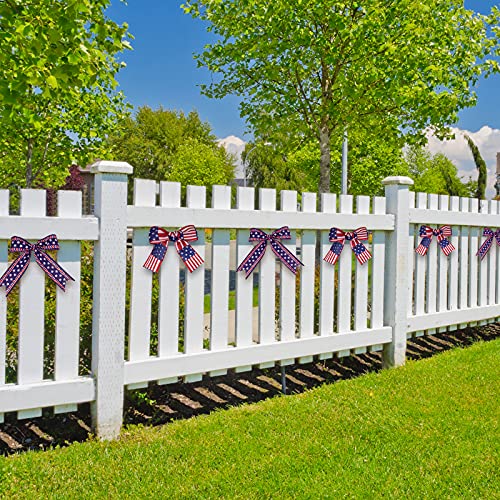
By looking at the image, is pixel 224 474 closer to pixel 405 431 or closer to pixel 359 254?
pixel 405 431

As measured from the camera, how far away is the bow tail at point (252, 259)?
3.81 m

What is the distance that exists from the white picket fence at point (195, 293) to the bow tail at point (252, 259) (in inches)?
1.9

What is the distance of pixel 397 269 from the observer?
4.71 meters

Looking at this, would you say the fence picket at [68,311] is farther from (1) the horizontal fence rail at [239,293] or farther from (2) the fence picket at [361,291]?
(2) the fence picket at [361,291]

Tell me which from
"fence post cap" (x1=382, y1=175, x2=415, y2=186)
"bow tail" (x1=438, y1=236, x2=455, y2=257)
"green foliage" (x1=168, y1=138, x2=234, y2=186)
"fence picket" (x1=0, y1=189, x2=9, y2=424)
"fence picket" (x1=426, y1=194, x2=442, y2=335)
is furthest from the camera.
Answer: "green foliage" (x1=168, y1=138, x2=234, y2=186)

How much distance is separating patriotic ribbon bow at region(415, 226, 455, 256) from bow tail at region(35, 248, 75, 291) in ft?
11.1

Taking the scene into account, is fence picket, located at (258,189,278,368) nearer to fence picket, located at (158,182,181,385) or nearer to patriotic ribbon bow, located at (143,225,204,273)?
patriotic ribbon bow, located at (143,225,204,273)

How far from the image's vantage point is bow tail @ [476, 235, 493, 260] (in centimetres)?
Result: 590

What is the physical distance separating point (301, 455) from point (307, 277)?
155 centimetres

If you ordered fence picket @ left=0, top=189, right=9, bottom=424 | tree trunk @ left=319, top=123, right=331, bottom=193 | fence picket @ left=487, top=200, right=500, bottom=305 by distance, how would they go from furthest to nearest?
1. tree trunk @ left=319, top=123, right=331, bottom=193
2. fence picket @ left=487, top=200, right=500, bottom=305
3. fence picket @ left=0, top=189, right=9, bottom=424

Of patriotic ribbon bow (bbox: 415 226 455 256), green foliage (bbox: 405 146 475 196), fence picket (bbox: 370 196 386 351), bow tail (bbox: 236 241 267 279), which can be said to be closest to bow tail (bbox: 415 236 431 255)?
patriotic ribbon bow (bbox: 415 226 455 256)

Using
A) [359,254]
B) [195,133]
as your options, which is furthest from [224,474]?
[195,133]

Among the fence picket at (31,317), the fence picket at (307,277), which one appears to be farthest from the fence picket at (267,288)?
the fence picket at (31,317)

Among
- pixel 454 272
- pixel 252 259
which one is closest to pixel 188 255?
pixel 252 259
